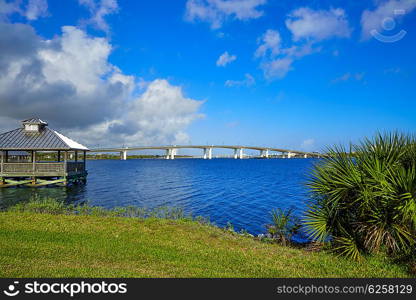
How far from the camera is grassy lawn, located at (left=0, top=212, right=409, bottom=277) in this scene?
255 inches

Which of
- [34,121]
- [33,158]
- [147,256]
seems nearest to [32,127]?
[34,121]

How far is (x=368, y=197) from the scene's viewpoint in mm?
7820

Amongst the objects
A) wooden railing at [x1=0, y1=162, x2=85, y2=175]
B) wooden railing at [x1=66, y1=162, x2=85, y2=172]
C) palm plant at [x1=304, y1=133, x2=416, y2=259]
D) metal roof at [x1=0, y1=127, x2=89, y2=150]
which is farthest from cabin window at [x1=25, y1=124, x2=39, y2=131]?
palm plant at [x1=304, y1=133, x2=416, y2=259]

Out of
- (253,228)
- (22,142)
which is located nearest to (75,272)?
(253,228)

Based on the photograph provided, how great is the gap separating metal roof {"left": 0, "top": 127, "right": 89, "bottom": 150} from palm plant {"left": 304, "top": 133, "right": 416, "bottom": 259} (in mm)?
25968

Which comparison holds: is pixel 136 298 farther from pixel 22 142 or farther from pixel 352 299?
pixel 22 142

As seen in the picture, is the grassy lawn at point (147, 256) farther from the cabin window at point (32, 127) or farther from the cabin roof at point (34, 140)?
the cabin window at point (32, 127)

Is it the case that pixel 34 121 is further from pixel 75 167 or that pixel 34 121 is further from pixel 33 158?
pixel 75 167

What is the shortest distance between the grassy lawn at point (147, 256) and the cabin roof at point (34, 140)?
19.2 m

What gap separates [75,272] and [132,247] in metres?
2.51

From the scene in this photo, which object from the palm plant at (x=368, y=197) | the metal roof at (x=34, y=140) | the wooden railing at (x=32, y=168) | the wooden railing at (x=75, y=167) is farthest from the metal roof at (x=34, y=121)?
the palm plant at (x=368, y=197)

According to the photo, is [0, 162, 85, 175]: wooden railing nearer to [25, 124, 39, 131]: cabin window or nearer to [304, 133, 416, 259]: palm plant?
[25, 124, 39, 131]: cabin window

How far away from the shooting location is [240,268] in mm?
7074

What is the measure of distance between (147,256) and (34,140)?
27102 mm
